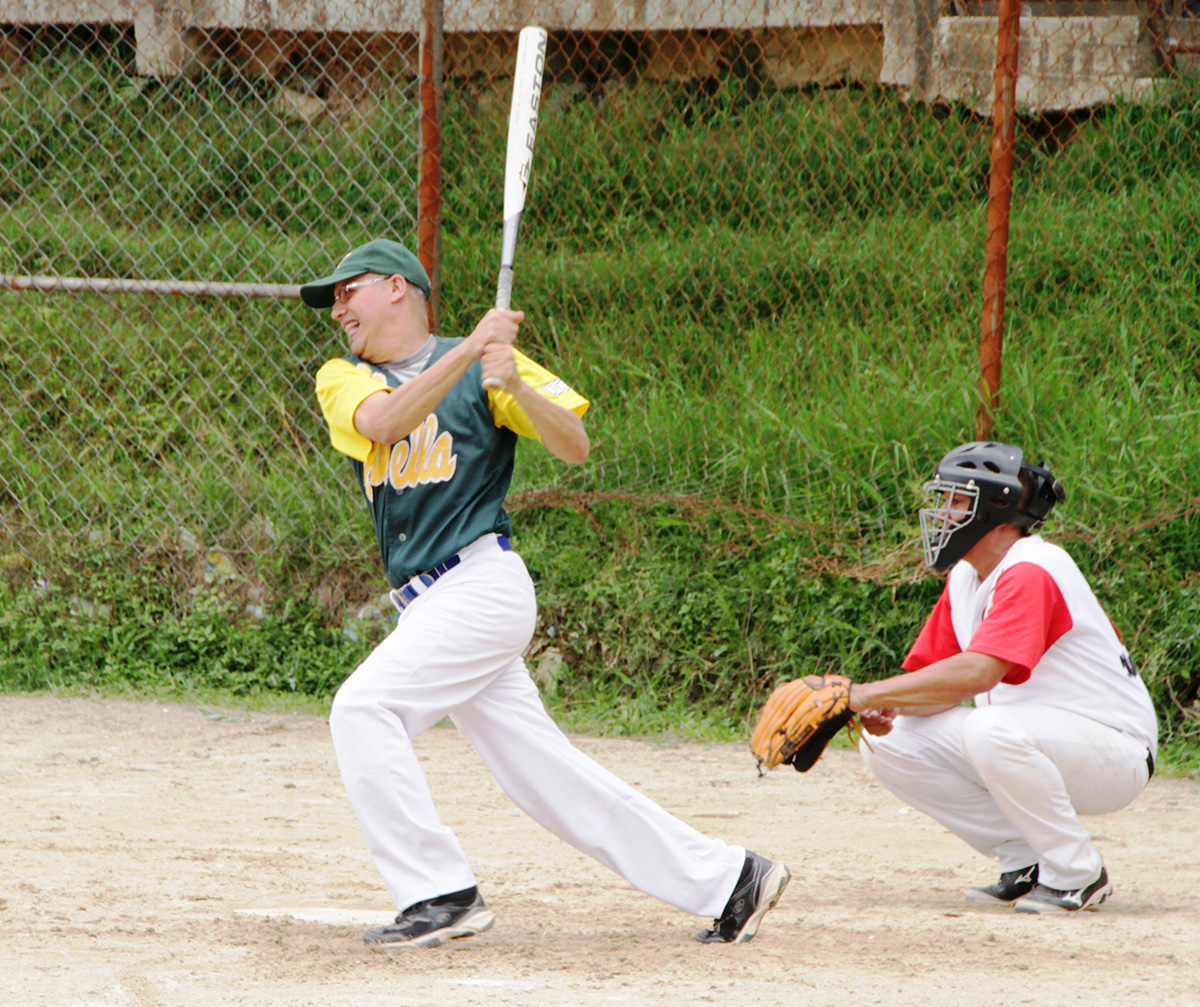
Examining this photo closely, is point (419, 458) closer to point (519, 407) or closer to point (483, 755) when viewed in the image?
point (519, 407)

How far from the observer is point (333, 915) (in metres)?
3.27

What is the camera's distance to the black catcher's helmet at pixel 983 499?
11.4 ft

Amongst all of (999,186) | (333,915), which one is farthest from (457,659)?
(999,186)

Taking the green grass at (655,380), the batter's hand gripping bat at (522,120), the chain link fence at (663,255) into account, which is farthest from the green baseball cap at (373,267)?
the green grass at (655,380)

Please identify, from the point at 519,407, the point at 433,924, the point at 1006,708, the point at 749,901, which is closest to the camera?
the point at 433,924

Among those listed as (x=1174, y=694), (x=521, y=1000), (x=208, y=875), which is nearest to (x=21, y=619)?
(x=208, y=875)

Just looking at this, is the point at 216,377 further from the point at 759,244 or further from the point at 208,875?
the point at 208,875

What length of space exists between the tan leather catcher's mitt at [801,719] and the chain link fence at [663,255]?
2.13 metres

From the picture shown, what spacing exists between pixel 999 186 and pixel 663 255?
201cm

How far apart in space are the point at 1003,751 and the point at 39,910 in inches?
90.3

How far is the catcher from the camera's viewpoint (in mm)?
3344

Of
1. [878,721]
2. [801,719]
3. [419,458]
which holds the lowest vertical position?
[878,721]

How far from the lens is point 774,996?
A: 2648 millimetres

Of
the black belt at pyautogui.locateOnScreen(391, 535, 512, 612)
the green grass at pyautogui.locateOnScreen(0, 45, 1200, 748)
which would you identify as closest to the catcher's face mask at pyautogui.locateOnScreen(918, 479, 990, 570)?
the black belt at pyautogui.locateOnScreen(391, 535, 512, 612)
